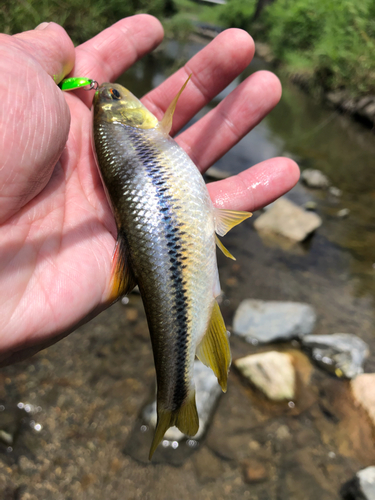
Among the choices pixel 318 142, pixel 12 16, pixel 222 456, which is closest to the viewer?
pixel 222 456

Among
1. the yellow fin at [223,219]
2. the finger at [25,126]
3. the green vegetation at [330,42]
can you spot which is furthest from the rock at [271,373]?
the green vegetation at [330,42]

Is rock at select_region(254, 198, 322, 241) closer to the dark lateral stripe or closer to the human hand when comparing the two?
the human hand

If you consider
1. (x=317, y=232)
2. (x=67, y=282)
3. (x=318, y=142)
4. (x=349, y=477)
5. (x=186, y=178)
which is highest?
(x=186, y=178)

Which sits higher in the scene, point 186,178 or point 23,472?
point 186,178

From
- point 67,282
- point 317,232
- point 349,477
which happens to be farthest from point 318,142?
point 67,282

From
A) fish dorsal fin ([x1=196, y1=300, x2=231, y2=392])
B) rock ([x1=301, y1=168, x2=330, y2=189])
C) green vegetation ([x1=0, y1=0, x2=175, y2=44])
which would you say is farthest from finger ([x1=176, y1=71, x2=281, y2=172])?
green vegetation ([x1=0, y1=0, x2=175, y2=44])

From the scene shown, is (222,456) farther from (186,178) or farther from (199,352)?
(186,178)
